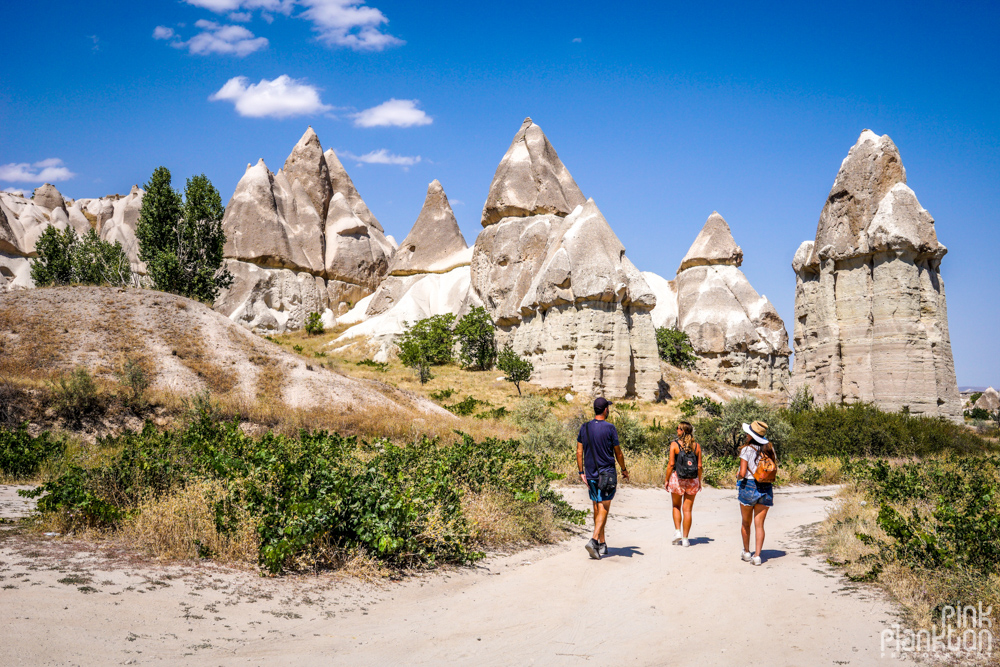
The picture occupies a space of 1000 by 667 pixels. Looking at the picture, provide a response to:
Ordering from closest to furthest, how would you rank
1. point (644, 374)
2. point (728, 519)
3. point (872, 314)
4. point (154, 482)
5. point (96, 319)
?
point (154, 482) < point (728, 519) < point (96, 319) < point (872, 314) < point (644, 374)

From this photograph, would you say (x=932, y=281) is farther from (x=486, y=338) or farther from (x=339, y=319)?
(x=339, y=319)

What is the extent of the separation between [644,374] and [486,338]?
972 cm

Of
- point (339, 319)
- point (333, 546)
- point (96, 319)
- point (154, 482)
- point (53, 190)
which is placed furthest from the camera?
point (53, 190)

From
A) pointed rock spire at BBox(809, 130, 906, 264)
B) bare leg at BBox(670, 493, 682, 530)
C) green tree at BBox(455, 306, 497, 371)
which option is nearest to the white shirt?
bare leg at BBox(670, 493, 682, 530)

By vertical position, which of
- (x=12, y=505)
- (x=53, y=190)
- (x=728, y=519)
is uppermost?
(x=53, y=190)

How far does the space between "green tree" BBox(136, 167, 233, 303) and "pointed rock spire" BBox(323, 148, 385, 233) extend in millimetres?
25198

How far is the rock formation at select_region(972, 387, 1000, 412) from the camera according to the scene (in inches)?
1711

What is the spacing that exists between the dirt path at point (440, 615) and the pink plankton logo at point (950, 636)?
4.3 inches

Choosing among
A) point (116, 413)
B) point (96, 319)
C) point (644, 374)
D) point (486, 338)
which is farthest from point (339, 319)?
point (116, 413)

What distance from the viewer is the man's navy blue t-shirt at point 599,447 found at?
6129 mm

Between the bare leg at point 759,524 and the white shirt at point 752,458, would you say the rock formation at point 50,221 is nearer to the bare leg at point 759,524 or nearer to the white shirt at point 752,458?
the white shirt at point 752,458

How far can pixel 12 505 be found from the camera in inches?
241

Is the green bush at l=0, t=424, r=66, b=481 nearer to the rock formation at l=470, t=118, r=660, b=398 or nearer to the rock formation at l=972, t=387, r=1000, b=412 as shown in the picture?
the rock formation at l=470, t=118, r=660, b=398

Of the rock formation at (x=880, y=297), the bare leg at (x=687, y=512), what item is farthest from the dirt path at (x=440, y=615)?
the rock formation at (x=880, y=297)
